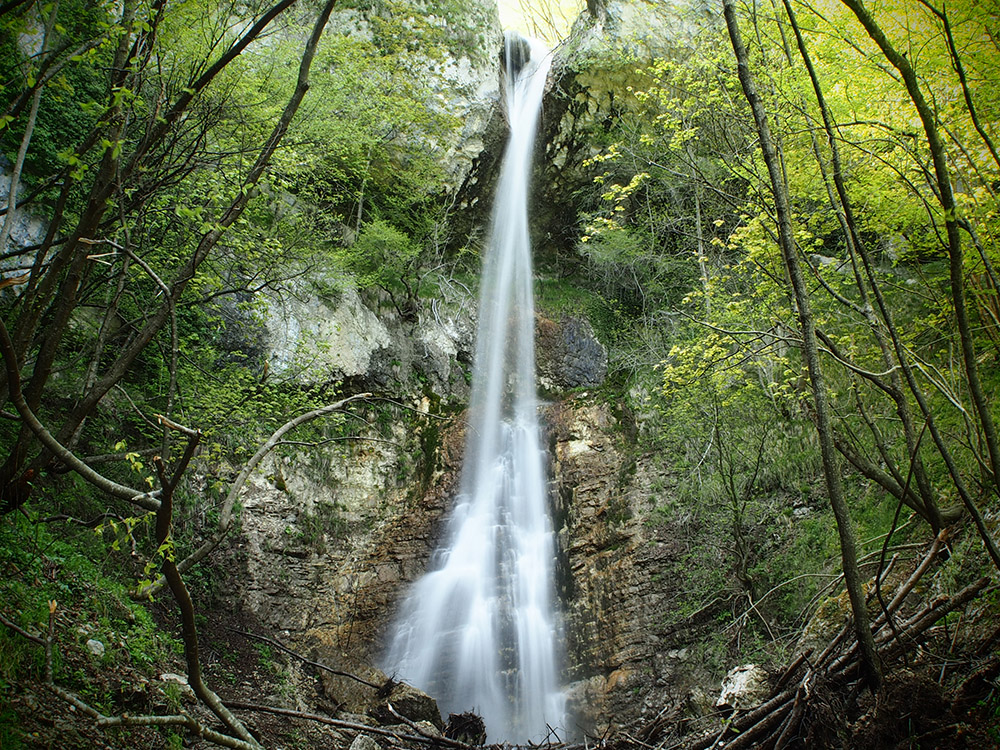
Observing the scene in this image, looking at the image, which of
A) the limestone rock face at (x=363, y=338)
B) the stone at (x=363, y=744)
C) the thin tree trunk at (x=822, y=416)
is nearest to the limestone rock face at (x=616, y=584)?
the limestone rock face at (x=363, y=338)

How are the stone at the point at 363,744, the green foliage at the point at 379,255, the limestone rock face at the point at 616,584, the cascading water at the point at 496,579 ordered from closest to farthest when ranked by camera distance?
the stone at the point at 363,744 < the limestone rock face at the point at 616,584 < the cascading water at the point at 496,579 < the green foliage at the point at 379,255

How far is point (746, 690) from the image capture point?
13.5 feet

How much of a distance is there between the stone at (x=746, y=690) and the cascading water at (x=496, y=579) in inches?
196

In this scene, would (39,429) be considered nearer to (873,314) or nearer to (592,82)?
(873,314)

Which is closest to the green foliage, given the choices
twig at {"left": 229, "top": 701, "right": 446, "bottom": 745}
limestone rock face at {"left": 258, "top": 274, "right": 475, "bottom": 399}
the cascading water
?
limestone rock face at {"left": 258, "top": 274, "right": 475, "bottom": 399}

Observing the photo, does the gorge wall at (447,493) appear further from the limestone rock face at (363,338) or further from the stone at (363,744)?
the stone at (363,744)

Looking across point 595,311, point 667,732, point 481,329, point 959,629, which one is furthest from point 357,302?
point 959,629

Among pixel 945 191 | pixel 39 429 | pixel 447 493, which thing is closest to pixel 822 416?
pixel 945 191

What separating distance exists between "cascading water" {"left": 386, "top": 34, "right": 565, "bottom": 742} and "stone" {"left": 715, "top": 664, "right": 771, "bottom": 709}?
4986mm

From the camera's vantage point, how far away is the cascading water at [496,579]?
9203 mm

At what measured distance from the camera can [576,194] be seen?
17.2m

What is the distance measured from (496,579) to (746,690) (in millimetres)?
7029

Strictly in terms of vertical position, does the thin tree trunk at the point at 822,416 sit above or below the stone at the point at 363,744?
above

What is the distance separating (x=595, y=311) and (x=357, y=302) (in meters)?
7.16
